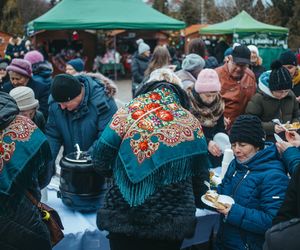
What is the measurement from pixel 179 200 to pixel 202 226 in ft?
3.03

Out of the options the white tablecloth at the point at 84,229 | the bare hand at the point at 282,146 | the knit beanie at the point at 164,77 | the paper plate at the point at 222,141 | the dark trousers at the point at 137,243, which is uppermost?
the knit beanie at the point at 164,77

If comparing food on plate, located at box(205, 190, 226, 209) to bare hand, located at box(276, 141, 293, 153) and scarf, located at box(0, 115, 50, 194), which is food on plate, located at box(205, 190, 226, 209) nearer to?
bare hand, located at box(276, 141, 293, 153)

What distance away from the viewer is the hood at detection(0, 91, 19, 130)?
1.96 metres

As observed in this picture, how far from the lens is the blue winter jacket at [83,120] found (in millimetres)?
3068

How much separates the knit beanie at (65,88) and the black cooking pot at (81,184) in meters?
0.40

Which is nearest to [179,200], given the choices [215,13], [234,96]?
[234,96]

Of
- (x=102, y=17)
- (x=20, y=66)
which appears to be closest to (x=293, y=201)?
(x=20, y=66)

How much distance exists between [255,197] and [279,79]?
1.47 metres

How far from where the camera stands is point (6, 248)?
→ 200cm

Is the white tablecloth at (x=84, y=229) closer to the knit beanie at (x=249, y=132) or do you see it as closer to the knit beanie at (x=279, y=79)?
the knit beanie at (x=249, y=132)

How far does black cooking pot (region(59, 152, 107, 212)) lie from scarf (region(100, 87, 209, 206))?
51 cm

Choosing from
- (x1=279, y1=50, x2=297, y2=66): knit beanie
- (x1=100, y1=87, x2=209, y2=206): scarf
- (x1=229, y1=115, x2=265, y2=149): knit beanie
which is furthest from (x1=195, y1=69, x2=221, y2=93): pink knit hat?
(x1=279, y1=50, x2=297, y2=66): knit beanie

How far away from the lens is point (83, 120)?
3072mm

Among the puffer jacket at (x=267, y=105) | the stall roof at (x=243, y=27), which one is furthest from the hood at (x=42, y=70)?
the stall roof at (x=243, y=27)
